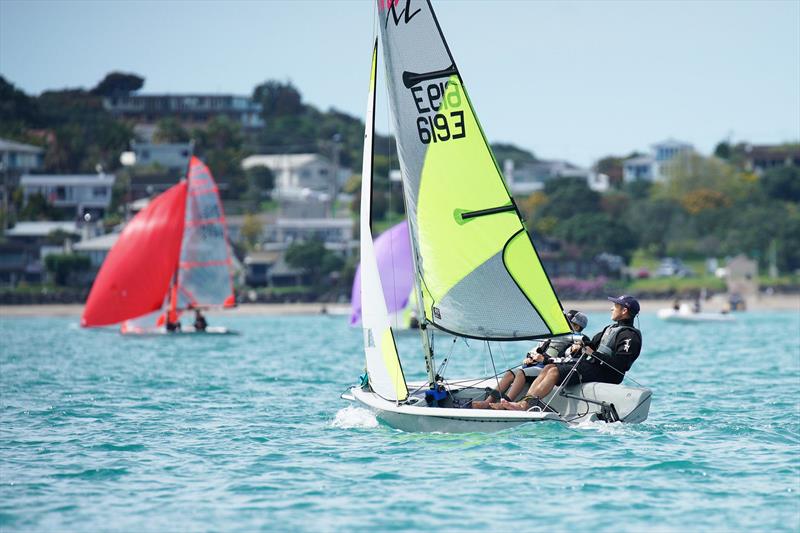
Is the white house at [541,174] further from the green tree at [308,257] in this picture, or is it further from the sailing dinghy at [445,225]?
the sailing dinghy at [445,225]

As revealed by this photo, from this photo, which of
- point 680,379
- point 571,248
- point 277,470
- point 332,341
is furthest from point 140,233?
point 571,248

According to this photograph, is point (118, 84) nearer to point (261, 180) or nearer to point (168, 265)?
point (261, 180)

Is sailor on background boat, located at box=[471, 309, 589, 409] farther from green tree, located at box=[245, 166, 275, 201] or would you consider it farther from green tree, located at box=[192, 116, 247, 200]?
green tree, located at box=[245, 166, 275, 201]

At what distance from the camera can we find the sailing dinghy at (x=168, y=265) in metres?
40.0

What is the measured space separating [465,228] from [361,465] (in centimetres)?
350

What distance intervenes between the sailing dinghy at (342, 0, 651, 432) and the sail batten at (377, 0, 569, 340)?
1cm

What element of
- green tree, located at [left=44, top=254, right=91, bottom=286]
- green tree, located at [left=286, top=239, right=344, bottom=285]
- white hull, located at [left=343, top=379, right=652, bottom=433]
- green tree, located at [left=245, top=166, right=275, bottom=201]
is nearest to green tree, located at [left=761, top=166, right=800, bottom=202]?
green tree, located at [left=286, top=239, right=344, bottom=285]

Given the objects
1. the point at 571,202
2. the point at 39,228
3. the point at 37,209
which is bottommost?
the point at 39,228

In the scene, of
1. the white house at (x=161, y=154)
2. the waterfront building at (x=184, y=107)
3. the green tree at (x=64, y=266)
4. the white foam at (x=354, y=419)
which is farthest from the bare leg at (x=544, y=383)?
the waterfront building at (x=184, y=107)

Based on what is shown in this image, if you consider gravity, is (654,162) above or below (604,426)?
above

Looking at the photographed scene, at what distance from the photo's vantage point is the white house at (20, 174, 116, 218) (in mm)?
114125

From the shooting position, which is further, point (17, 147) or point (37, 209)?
point (17, 147)

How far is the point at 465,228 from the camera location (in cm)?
1617

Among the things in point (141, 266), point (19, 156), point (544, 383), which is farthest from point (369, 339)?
point (19, 156)
